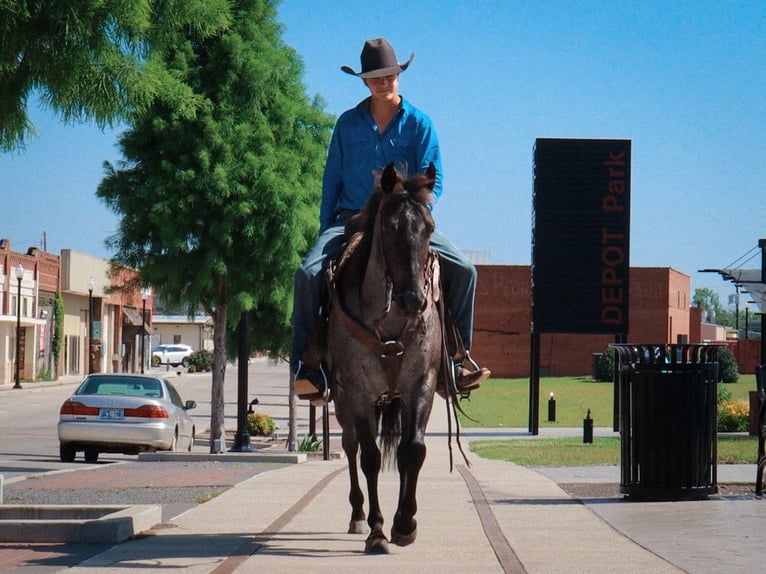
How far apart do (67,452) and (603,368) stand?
59210 mm

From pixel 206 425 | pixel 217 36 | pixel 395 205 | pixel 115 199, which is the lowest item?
pixel 206 425

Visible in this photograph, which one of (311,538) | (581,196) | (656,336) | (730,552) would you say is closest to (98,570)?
(311,538)

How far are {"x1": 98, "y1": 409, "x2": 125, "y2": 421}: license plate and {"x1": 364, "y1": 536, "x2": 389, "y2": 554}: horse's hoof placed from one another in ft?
52.3

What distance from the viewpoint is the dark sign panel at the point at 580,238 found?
119ft

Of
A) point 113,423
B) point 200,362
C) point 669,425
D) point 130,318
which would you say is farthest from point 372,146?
point 200,362

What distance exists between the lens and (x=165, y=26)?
37.2 ft

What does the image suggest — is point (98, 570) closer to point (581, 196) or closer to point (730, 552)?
point (730, 552)

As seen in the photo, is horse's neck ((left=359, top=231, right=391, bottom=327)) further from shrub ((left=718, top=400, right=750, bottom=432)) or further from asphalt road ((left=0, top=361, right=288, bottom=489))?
shrub ((left=718, top=400, right=750, bottom=432))

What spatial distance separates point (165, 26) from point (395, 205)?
4431mm

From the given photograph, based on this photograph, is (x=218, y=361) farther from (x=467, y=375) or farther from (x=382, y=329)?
(x=382, y=329)

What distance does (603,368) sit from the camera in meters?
79.4

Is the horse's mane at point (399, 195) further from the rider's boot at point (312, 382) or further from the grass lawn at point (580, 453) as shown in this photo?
the grass lawn at point (580, 453)

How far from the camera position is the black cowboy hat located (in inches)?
362

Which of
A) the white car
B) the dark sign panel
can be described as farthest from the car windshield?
the white car
